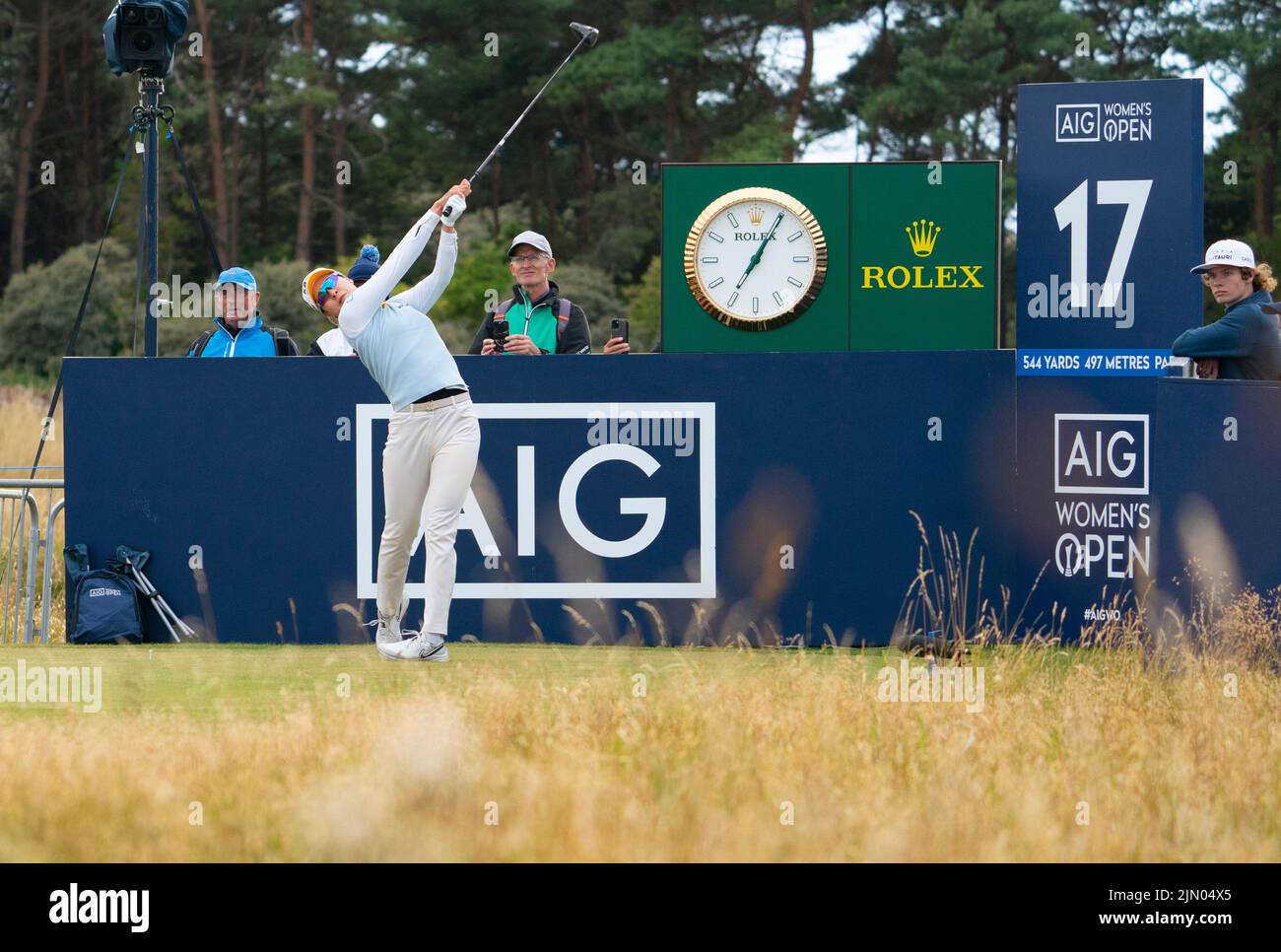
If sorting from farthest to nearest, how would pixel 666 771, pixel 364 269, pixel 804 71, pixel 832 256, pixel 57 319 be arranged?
1. pixel 804 71
2. pixel 57 319
3. pixel 832 256
4. pixel 364 269
5. pixel 666 771

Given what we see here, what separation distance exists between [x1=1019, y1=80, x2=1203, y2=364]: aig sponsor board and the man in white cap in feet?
7.68

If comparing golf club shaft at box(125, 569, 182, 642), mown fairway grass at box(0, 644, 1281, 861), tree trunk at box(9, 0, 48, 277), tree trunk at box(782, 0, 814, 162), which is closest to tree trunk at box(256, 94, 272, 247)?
tree trunk at box(9, 0, 48, 277)

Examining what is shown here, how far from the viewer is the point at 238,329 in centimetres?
1013

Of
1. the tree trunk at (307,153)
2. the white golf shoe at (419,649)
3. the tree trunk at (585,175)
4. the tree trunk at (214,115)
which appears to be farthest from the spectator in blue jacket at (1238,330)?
the tree trunk at (585,175)

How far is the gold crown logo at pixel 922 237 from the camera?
1023 cm

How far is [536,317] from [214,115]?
30505mm

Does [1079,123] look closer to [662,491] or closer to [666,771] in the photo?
[662,491]

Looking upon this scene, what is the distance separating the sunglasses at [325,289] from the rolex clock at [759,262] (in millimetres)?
2316

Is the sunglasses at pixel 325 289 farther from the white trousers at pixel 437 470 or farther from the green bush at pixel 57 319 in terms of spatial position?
the green bush at pixel 57 319

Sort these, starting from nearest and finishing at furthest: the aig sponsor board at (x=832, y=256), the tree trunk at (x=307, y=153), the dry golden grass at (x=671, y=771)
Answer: the dry golden grass at (x=671, y=771)
the aig sponsor board at (x=832, y=256)
the tree trunk at (x=307, y=153)

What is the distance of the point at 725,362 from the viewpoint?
9.71 meters

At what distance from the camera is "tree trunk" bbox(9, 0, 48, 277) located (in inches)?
1639

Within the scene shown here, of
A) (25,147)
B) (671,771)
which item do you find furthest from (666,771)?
(25,147)
